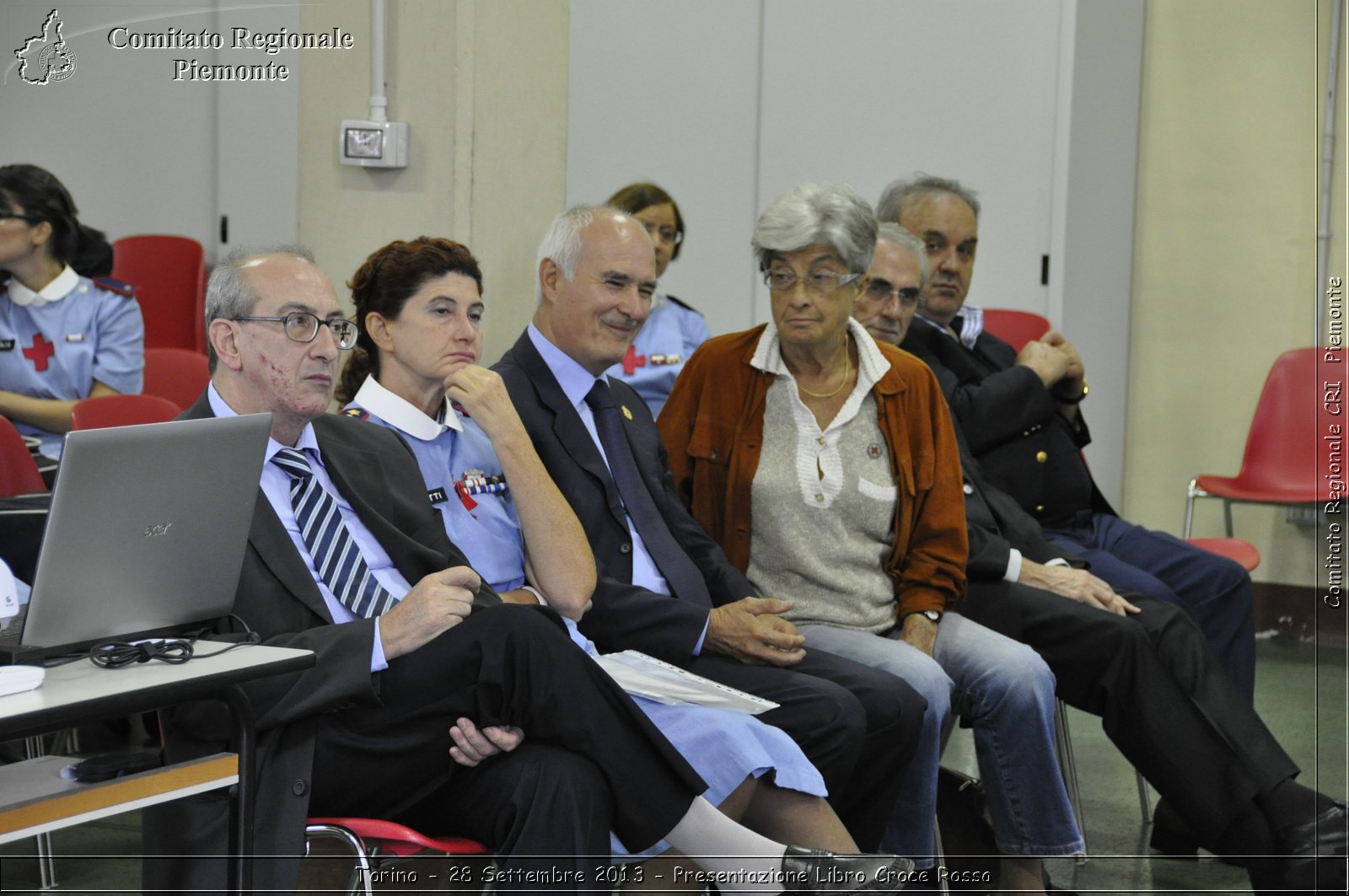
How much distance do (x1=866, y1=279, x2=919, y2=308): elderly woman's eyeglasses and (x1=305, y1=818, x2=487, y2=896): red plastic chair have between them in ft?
6.24

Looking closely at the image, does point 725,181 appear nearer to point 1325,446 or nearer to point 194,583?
point 1325,446

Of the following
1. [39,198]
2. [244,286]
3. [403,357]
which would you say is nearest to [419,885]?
[403,357]

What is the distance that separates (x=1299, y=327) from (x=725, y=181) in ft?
8.47

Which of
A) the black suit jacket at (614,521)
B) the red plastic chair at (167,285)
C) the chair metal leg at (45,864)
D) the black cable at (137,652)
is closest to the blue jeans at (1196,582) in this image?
the black suit jacket at (614,521)

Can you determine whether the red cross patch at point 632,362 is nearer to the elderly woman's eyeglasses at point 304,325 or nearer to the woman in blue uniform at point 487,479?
the woman in blue uniform at point 487,479

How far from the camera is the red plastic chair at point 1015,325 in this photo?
5.25 m

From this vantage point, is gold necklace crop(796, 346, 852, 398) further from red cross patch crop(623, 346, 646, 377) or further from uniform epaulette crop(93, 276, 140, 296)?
uniform epaulette crop(93, 276, 140, 296)

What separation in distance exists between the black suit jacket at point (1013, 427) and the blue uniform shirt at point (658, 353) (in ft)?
3.05

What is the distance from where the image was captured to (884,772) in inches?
105

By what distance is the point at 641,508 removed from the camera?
2.81m

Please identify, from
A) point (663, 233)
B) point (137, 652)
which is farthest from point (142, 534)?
point (663, 233)

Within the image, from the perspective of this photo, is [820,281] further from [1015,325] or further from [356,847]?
[1015,325]

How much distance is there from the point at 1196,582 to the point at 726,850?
1910 mm

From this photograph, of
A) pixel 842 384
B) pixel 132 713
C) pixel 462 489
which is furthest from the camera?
pixel 842 384
